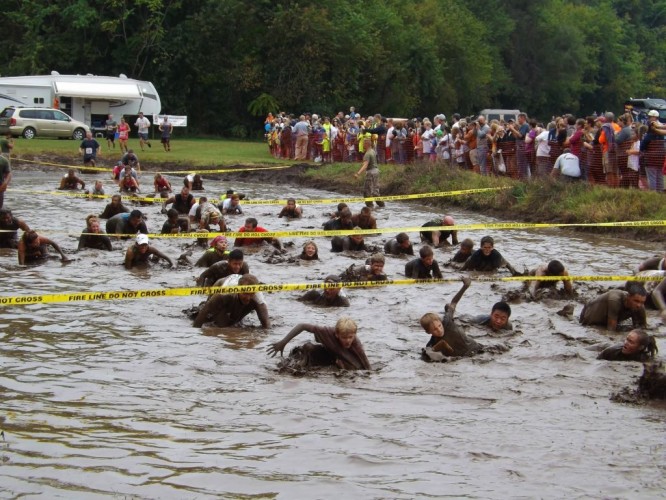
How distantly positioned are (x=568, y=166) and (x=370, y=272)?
9.63 metres

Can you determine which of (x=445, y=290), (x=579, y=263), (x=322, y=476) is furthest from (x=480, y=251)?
(x=322, y=476)

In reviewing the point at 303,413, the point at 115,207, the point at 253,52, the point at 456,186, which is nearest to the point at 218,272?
the point at 303,413

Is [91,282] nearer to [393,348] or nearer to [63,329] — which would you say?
[63,329]

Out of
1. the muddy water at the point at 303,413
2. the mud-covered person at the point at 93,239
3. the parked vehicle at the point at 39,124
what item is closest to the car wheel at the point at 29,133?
the parked vehicle at the point at 39,124

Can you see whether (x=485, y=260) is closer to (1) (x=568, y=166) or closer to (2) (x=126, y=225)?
(2) (x=126, y=225)

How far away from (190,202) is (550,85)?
5632 centimetres

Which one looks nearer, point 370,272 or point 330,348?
point 330,348

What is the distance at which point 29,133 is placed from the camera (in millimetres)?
46344

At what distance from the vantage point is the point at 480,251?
56.1 ft

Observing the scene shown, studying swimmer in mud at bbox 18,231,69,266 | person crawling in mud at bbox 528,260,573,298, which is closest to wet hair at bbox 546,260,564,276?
person crawling in mud at bbox 528,260,573,298

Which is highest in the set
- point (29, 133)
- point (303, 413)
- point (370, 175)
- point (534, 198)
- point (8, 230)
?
point (29, 133)

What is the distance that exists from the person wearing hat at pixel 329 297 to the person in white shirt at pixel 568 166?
10022mm

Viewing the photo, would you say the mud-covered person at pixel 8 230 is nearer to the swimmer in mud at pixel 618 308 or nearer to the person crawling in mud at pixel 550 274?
the person crawling in mud at pixel 550 274

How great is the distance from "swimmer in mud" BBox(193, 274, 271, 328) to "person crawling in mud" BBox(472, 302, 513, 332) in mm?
2724
